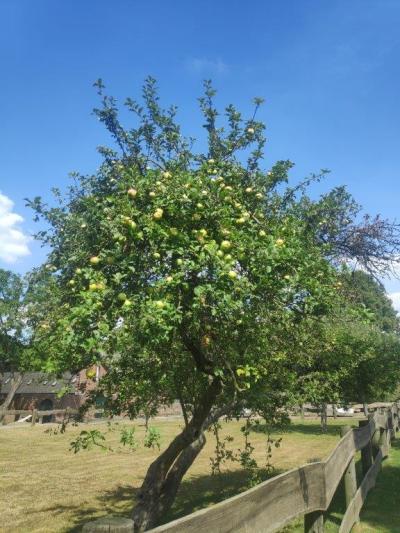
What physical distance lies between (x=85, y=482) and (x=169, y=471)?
6188mm

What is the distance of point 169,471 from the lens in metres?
7.51

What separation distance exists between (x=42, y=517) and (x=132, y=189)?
24.6 ft

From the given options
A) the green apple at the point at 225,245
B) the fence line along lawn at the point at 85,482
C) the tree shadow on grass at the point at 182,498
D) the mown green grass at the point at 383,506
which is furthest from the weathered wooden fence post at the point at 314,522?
the tree shadow on grass at the point at 182,498

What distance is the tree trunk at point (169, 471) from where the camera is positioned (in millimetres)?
6949

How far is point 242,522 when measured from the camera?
113 inches

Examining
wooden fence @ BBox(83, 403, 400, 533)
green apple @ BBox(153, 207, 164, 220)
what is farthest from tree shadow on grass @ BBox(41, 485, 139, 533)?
green apple @ BBox(153, 207, 164, 220)

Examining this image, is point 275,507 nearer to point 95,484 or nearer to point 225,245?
point 225,245

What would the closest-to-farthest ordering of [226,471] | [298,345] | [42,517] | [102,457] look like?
[298,345]
[42,517]
[226,471]
[102,457]

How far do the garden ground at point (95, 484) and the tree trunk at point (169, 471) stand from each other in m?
0.98

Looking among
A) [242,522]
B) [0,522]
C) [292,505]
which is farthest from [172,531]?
[0,522]

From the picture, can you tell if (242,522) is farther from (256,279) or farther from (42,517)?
(42,517)

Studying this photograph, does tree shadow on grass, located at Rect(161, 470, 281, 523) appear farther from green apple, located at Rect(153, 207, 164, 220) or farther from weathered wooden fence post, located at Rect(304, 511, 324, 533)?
green apple, located at Rect(153, 207, 164, 220)

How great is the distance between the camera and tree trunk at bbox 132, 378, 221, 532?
274 inches

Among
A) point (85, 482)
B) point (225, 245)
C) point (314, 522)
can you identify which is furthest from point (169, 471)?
point (85, 482)
